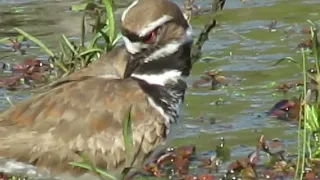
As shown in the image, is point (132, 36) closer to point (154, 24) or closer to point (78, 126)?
point (154, 24)

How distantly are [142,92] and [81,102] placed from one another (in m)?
0.33

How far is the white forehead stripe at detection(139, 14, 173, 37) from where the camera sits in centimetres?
652

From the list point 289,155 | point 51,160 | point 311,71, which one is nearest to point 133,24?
point 51,160

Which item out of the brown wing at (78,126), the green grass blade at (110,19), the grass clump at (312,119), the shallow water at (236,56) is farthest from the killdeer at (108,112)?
the green grass blade at (110,19)

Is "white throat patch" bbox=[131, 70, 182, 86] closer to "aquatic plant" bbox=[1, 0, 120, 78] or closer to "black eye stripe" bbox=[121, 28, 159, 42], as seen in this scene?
"black eye stripe" bbox=[121, 28, 159, 42]

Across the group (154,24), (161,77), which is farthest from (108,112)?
(154,24)

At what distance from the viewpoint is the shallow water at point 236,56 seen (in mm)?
7742

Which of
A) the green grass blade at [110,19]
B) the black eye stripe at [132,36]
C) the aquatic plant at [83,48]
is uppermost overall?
the black eye stripe at [132,36]

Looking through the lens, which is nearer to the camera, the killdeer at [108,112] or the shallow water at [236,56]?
the killdeer at [108,112]

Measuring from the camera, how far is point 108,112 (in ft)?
21.9

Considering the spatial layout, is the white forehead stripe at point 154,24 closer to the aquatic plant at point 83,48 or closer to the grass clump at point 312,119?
the grass clump at point 312,119

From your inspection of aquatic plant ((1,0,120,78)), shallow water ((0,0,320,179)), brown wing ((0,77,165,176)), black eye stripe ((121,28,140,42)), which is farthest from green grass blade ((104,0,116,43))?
black eye stripe ((121,28,140,42))

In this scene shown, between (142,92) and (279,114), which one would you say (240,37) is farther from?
(142,92)

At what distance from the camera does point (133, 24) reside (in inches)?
256
